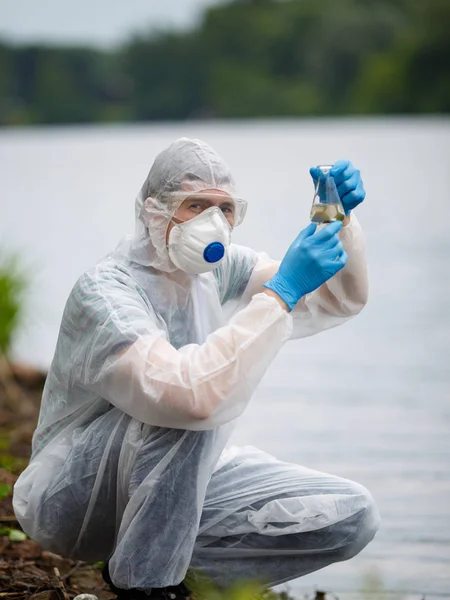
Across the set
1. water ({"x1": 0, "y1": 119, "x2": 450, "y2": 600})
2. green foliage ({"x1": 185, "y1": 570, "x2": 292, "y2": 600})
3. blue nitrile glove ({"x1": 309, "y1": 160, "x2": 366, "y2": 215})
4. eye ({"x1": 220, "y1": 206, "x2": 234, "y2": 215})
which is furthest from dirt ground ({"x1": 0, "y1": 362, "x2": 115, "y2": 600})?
blue nitrile glove ({"x1": 309, "y1": 160, "x2": 366, "y2": 215})

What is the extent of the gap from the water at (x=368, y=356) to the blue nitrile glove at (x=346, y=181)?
2.58ft

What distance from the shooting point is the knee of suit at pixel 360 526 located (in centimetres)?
251

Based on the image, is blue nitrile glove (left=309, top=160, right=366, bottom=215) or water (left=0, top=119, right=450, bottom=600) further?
water (left=0, top=119, right=450, bottom=600)

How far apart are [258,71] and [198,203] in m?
45.4

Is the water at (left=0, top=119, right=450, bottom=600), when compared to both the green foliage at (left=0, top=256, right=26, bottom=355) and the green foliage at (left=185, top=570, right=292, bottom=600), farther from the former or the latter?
the green foliage at (left=185, top=570, right=292, bottom=600)

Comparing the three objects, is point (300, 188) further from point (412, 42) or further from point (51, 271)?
point (412, 42)

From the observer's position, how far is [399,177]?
19.6 metres

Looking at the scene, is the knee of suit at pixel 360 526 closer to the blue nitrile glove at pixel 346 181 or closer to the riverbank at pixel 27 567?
the riverbank at pixel 27 567

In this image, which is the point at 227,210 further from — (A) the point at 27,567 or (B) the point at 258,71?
(B) the point at 258,71

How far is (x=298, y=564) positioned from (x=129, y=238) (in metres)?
0.79

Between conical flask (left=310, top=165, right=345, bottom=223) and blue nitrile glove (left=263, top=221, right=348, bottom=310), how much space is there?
4.8 inches

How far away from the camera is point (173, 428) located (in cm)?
238

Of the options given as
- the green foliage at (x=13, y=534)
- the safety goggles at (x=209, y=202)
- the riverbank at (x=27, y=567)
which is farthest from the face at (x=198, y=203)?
the green foliage at (x=13, y=534)

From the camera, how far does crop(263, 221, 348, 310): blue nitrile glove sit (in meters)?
2.28
